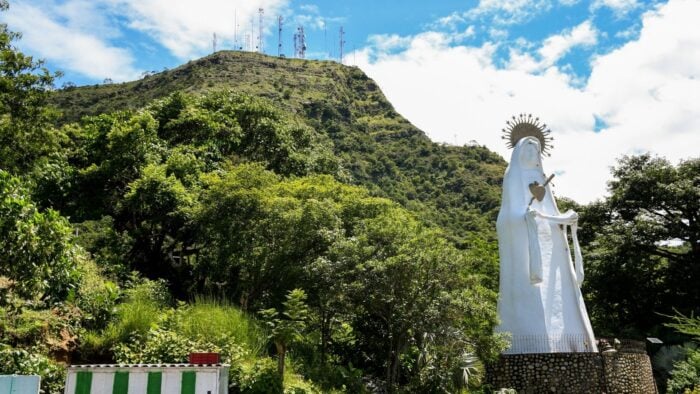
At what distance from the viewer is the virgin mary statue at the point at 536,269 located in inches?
669

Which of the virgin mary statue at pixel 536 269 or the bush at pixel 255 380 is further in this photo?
the virgin mary statue at pixel 536 269

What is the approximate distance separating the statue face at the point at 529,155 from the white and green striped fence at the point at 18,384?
1622 centimetres

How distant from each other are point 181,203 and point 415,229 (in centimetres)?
716

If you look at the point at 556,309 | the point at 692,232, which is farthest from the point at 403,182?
the point at 556,309

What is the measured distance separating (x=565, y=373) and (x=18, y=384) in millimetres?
13473

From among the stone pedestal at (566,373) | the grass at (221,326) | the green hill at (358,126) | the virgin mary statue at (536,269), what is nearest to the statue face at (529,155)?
the virgin mary statue at (536,269)

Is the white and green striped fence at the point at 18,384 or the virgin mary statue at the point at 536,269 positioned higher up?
the virgin mary statue at the point at 536,269

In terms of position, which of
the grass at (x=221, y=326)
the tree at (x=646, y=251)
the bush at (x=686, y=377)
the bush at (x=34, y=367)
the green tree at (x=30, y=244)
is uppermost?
the tree at (x=646, y=251)

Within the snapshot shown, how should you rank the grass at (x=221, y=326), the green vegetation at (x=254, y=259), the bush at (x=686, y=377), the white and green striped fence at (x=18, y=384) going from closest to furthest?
the white and green striped fence at (x=18, y=384) → the green vegetation at (x=254, y=259) → the grass at (x=221, y=326) → the bush at (x=686, y=377)

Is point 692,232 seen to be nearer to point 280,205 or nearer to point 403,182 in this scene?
point 280,205

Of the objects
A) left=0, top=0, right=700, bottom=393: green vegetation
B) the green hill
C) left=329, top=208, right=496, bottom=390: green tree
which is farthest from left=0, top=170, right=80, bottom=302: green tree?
the green hill

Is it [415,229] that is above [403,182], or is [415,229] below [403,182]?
below

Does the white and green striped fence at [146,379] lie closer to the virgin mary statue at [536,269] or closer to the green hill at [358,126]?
the virgin mary statue at [536,269]

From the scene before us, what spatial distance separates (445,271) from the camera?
Answer: 13.9 meters
